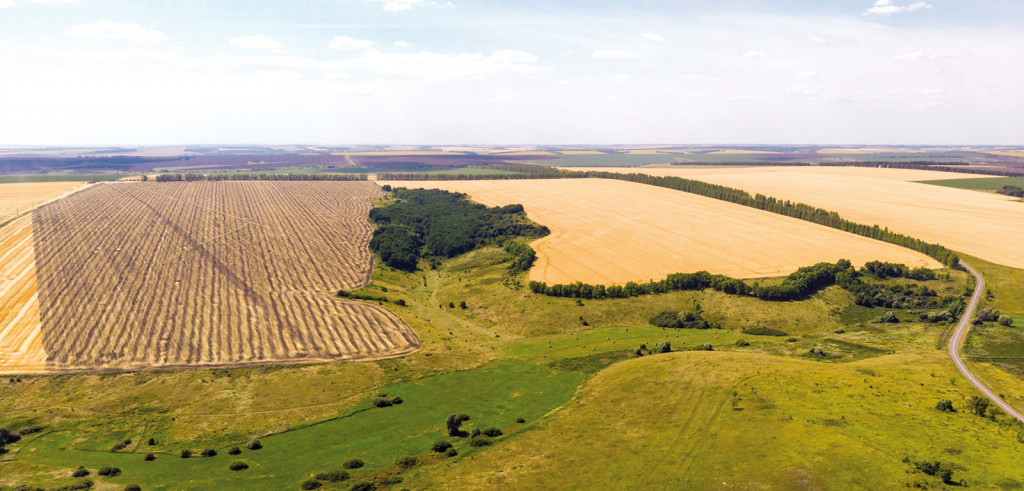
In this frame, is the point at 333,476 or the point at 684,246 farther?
the point at 684,246

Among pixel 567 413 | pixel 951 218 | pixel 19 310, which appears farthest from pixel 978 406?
pixel 19 310

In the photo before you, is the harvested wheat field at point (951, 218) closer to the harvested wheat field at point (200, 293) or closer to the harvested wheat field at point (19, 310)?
the harvested wheat field at point (200, 293)

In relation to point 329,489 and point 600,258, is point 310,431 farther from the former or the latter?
point 600,258

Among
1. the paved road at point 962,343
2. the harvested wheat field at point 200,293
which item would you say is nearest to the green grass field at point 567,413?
the paved road at point 962,343

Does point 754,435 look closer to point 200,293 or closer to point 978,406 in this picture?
point 978,406

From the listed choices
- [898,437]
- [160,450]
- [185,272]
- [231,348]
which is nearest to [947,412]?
[898,437]

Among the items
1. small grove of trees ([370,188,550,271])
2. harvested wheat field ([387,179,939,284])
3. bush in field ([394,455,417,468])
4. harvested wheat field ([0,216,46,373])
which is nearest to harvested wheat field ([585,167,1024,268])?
harvested wheat field ([387,179,939,284])
